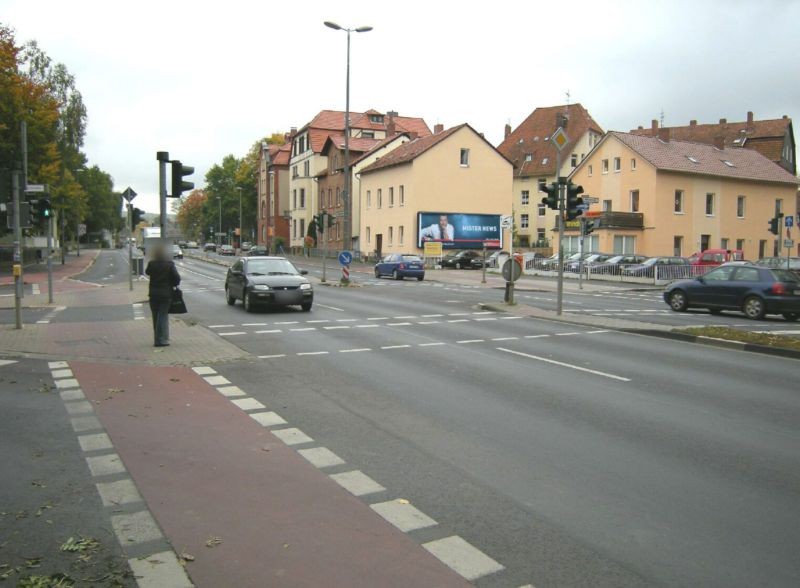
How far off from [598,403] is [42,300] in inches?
824

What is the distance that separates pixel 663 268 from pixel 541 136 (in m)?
41.2

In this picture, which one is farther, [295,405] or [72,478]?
[295,405]

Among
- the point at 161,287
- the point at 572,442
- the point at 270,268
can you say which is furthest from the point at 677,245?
the point at 572,442

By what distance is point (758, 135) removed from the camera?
76.8 metres

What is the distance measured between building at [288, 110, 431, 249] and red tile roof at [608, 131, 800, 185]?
25127 millimetres

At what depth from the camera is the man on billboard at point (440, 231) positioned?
5607 cm

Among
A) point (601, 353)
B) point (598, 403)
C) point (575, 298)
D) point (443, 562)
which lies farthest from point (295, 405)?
point (575, 298)

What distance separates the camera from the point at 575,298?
27562 mm

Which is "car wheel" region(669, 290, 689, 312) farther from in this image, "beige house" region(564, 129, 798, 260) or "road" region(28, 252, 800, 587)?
"beige house" region(564, 129, 798, 260)

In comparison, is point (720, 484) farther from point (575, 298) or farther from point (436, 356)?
point (575, 298)

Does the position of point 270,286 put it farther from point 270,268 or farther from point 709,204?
point 709,204

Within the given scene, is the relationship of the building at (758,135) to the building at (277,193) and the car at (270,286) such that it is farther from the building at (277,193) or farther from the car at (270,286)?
the car at (270,286)

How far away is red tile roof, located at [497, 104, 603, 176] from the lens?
238 feet

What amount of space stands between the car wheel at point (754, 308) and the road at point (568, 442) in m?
8.04
